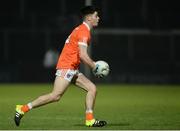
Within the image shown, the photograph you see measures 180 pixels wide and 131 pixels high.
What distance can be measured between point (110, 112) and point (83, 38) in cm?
497

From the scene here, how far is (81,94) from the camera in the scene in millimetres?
27453

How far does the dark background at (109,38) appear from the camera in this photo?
3584cm

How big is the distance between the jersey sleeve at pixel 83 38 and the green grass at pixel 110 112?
1545 millimetres

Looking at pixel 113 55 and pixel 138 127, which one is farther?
pixel 113 55

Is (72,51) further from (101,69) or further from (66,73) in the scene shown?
(101,69)

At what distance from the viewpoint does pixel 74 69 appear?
13.8m

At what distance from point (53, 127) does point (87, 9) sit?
2273 millimetres

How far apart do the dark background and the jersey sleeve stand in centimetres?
2183

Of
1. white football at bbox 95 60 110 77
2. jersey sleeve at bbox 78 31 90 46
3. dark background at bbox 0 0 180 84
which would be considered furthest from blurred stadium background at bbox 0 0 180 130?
jersey sleeve at bbox 78 31 90 46

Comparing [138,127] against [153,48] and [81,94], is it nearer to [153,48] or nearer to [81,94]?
[81,94]

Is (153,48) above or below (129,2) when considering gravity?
below

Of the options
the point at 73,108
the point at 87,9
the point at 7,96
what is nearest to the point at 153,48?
the point at 7,96

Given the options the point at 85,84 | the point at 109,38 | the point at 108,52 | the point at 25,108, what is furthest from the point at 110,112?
the point at 109,38

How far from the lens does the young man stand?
13.6 meters
